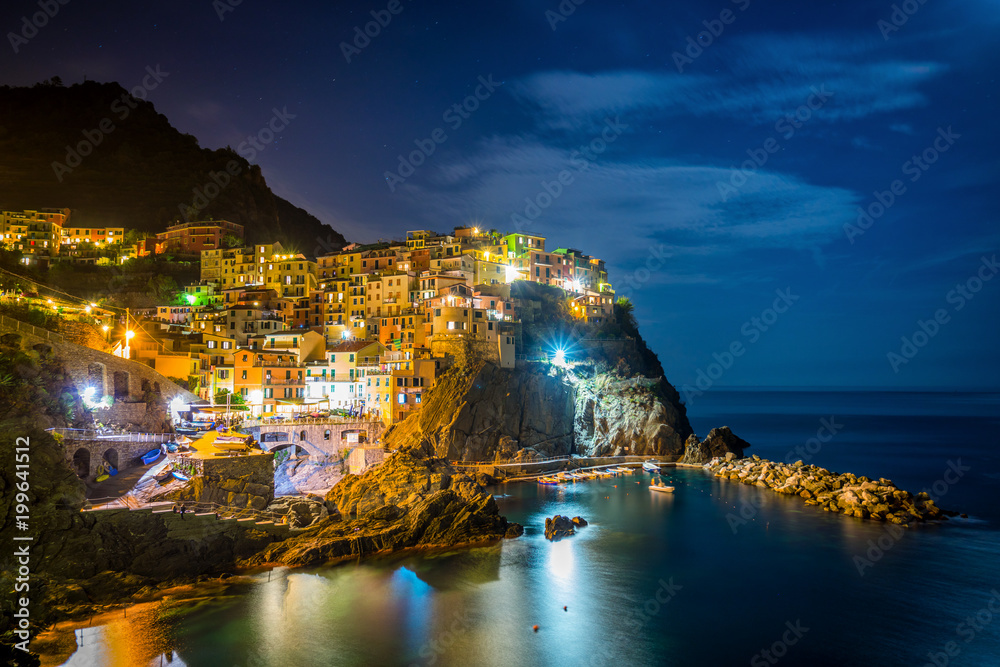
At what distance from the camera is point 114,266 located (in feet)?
226

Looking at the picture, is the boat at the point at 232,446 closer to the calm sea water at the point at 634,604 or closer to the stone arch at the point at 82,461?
the stone arch at the point at 82,461

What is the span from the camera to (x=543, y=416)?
174 ft

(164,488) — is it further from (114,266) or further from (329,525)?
(114,266)

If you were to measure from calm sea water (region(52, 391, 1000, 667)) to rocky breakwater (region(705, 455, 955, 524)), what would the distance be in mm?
1655

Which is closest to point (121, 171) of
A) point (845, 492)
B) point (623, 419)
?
point (623, 419)

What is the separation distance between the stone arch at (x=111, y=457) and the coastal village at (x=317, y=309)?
16.6 ft

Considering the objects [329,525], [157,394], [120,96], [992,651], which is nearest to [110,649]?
[329,525]

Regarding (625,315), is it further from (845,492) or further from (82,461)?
(82,461)

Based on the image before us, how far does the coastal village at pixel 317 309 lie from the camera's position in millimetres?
47094

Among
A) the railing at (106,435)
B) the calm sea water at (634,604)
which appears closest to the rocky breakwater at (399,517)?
the calm sea water at (634,604)

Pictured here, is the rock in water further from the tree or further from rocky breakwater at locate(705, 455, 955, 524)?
the tree

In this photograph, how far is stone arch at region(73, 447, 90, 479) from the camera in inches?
1065

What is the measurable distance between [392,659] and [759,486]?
3745cm

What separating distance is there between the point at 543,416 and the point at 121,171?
8101cm
